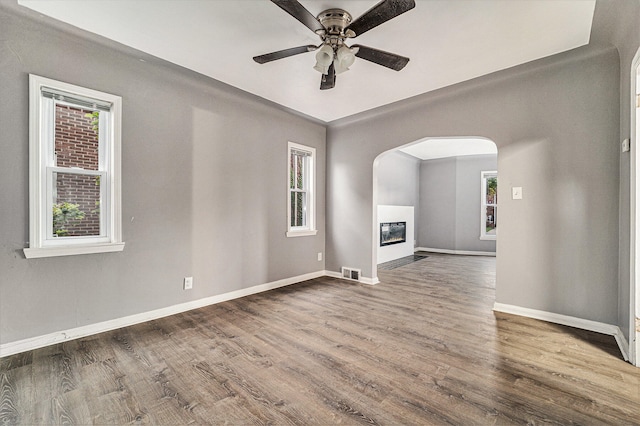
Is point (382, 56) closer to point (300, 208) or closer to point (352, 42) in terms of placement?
point (352, 42)

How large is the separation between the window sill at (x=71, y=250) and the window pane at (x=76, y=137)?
75cm

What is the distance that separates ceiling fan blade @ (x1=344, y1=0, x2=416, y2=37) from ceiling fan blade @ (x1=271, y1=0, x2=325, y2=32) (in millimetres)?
247

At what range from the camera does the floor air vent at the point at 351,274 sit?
4.58 metres

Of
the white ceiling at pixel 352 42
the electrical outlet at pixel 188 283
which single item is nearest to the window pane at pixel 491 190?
the white ceiling at pixel 352 42

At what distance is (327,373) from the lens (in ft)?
6.52

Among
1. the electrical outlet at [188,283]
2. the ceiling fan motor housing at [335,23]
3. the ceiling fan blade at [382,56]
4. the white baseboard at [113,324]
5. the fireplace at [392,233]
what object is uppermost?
the ceiling fan motor housing at [335,23]

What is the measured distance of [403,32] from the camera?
2.38 m

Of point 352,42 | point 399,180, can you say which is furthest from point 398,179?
point 352,42

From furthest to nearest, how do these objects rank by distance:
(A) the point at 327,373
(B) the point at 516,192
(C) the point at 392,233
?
(C) the point at 392,233 < (B) the point at 516,192 < (A) the point at 327,373

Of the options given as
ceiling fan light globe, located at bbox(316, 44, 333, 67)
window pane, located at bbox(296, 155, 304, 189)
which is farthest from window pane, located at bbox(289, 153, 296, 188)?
ceiling fan light globe, located at bbox(316, 44, 333, 67)

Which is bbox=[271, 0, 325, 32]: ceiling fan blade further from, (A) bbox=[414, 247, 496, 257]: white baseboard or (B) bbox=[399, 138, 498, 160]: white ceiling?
(A) bbox=[414, 247, 496, 257]: white baseboard

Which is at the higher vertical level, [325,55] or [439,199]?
[325,55]

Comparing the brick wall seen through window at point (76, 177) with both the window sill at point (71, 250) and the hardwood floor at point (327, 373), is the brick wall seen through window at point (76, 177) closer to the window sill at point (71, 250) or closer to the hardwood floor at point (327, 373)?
the window sill at point (71, 250)

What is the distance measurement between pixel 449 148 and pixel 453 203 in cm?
179
